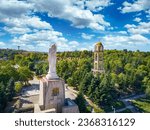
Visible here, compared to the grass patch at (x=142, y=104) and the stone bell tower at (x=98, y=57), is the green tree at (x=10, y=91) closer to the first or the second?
the stone bell tower at (x=98, y=57)

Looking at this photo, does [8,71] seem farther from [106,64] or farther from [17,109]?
[106,64]

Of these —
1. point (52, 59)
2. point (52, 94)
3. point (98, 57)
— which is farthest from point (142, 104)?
point (52, 59)

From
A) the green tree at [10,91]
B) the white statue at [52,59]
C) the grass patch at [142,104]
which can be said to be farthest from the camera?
the grass patch at [142,104]

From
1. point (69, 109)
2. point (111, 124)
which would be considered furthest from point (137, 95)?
point (111, 124)

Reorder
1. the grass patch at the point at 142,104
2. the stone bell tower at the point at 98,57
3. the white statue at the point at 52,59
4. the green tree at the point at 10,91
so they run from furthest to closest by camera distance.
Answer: the stone bell tower at the point at 98,57 < the grass patch at the point at 142,104 < the green tree at the point at 10,91 < the white statue at the point at 52,59

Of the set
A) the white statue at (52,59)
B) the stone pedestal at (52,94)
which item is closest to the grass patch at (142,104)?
the stone pedestal at (52,94)

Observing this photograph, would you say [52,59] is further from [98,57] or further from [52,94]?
[98,57]
